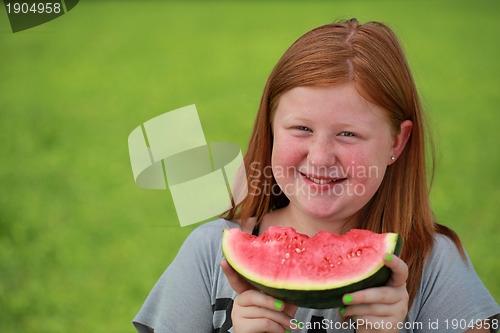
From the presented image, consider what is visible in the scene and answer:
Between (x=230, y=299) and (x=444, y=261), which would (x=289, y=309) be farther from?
(x=444, y=261)

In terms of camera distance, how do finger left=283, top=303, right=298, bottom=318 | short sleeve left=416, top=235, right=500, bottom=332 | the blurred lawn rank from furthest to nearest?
the blurred lawn < short sleeve left=416, top=235, right=500, bottom=332 < finger left=283, top=303, right=298, bottom=318

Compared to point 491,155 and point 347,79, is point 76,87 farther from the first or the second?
point 347,79

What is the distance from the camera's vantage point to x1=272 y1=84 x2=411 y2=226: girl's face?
6.09 feet

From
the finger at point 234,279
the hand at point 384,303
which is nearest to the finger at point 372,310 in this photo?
the hand at point 384,303

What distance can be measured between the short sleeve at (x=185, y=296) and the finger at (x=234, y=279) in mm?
357

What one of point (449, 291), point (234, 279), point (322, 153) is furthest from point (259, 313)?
point (449, 291)

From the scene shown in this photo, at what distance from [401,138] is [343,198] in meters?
0.35

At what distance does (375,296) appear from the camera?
1.64 metres

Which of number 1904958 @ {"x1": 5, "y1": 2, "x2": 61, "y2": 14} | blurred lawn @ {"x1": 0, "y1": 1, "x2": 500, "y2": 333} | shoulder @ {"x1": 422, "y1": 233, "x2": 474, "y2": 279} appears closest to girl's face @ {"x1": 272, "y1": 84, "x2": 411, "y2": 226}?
shoulder @ {"x1": 422, "y1": 233, "x2": 474, "y2": 279}

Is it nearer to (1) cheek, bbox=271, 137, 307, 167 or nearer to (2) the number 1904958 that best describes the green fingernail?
(1) cheek, bbox=271, 137, 307, 167

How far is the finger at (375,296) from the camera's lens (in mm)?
1633

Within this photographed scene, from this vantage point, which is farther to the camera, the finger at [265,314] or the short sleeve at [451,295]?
the short sleeve at [451,295]

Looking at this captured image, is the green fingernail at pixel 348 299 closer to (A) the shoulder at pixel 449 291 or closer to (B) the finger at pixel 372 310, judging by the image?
(B) the finger at pixel 372 310

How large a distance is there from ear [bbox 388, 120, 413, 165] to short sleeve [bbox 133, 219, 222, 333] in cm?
73
